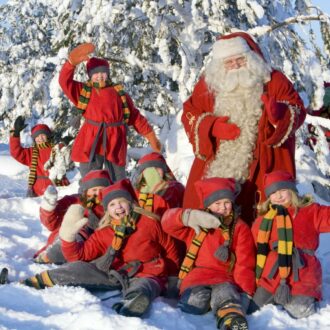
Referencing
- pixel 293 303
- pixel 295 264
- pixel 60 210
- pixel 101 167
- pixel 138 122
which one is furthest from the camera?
pixel 138 122

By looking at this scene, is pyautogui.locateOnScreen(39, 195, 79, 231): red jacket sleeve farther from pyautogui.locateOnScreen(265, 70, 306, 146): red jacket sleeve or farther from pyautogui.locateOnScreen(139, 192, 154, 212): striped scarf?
pyautogui.locateOnScreen(265, 70, 306, 146): red jacket sleeve

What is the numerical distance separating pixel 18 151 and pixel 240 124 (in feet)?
14.9

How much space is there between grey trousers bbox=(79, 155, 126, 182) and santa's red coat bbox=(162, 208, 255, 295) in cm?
213

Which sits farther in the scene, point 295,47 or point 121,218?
point 295,47

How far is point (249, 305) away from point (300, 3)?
5.33 m

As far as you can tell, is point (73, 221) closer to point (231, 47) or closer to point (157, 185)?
point (157, 185)

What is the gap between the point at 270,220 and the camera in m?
3.92

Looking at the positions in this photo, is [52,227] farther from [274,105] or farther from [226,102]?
[274,105]

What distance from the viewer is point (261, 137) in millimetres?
4191

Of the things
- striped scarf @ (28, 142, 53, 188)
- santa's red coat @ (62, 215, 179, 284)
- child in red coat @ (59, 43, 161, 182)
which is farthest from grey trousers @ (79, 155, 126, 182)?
striped scarf @ (28, 142, 53, 188)

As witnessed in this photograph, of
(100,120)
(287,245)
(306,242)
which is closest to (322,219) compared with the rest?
(306,242)

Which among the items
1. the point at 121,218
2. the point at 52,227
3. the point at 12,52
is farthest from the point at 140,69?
the point at 12,52

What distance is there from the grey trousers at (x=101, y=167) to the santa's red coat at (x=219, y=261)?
2.13 meters

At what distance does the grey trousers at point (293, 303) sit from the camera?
3.62 metres
